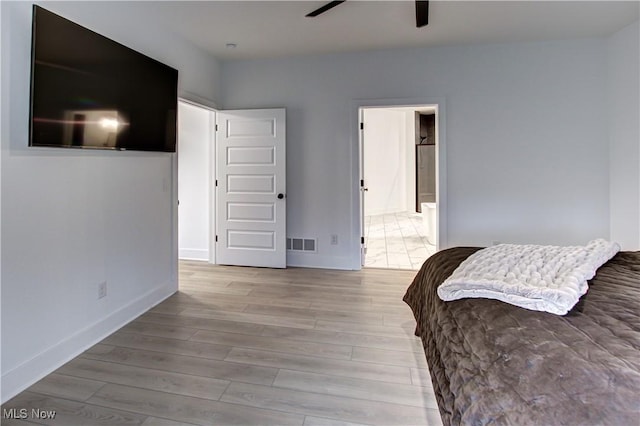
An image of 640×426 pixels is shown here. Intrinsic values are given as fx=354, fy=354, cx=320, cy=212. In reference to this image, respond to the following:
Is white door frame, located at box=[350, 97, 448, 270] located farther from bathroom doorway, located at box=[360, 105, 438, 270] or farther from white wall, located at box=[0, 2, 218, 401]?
bathroom doorway, located at box=[360, 105, 438, 270]

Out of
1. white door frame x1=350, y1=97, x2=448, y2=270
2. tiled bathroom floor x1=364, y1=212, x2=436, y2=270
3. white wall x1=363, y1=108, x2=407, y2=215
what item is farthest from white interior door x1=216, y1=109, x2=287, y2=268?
white wall x1=363, y1=108, x2=407, y2=215

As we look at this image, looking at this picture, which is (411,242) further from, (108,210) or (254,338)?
(108,210)

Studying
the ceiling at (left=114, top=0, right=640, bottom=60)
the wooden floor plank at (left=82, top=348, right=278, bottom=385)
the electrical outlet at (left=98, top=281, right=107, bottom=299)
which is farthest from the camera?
the ceiling at (left=114, top=0, right=640, bottom=60)

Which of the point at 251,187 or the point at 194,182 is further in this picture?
the point at 194,182

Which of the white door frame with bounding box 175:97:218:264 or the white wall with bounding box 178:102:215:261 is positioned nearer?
the white door frame with bounding box 175:97:218:264

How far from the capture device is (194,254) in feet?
16.0

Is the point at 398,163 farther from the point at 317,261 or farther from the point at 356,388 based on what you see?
the point at 356,388

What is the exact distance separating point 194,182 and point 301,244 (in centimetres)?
172

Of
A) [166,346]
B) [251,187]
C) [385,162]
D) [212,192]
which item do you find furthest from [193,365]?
[385,162]

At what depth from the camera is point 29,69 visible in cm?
198

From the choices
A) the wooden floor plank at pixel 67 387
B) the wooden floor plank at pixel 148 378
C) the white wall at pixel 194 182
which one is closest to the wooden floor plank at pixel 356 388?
the wooden floor plank at pixel 148 378

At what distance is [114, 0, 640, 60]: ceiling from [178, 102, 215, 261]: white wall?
3.54 ft

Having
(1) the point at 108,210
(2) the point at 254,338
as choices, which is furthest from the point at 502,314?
(1) the point at 108,210

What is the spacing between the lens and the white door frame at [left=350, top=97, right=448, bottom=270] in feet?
13.2
